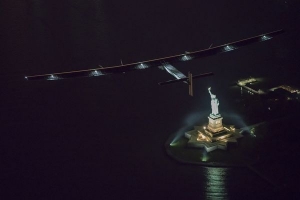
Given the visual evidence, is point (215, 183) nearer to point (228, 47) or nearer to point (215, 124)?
point (215, 124)

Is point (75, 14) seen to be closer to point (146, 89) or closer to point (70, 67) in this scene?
point (70, 67)

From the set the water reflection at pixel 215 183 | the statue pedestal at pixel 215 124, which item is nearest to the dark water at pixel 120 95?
the water reflection at pixel 215 183

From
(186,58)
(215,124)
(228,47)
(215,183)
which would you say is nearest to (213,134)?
(215,124)

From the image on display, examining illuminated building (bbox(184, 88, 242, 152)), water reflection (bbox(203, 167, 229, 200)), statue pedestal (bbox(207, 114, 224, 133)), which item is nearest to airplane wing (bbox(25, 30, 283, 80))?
illuminated building (bbox(184, 88, 242, 152))

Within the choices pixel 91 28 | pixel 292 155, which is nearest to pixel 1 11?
pixel 91 28

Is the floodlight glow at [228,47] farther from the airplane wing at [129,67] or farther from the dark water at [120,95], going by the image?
the dark water at [120,95]

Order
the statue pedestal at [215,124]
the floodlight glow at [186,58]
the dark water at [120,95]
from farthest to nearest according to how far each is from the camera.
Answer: the floodlight glow at [186,58], the statue pedestal at [215,124], the dark water at [120,95]

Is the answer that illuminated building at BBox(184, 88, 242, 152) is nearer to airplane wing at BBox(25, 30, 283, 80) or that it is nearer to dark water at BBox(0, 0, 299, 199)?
dark water at BBox(0, 0, 299, 199)
